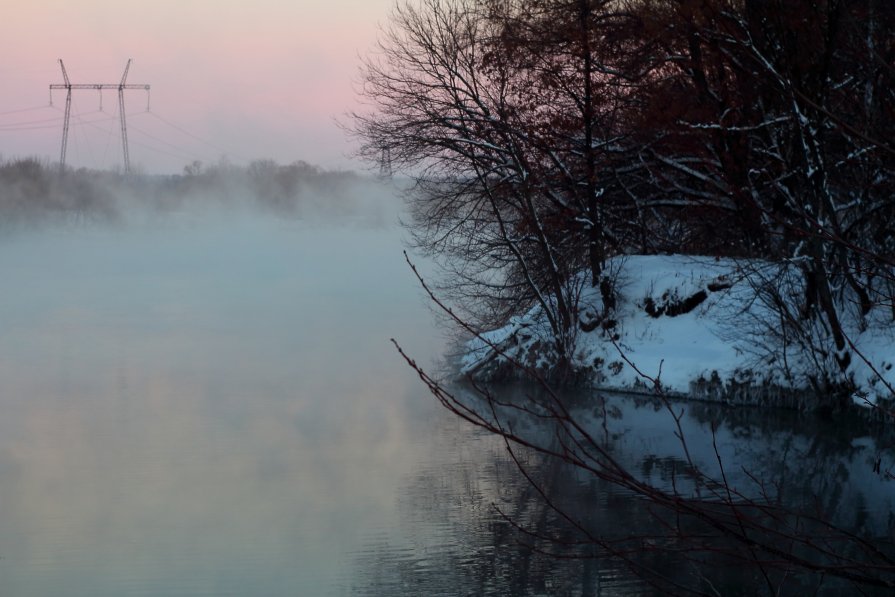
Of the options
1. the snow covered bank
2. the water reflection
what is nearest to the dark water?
the water reflection

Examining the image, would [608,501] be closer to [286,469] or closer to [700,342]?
[286,469]

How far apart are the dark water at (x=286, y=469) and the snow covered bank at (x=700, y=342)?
751mm

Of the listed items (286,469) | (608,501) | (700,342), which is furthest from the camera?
(700,342)

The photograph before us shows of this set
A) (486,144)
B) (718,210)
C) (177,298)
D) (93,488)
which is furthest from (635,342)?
(177,298)

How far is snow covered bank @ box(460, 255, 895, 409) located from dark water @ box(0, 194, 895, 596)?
751mm

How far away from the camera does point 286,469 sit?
13336mm

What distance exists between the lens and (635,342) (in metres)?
19.3

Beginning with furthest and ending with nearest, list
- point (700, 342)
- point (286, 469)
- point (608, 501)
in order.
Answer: point (700, 342) < point (286, 469) < point (608, 501)

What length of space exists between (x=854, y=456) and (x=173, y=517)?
8180 mm

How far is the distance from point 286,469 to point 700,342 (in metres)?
8.01

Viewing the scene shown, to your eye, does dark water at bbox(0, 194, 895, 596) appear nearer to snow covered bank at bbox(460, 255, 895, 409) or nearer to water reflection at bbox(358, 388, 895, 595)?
water reflection at bbox(358, 388, 895, 595)

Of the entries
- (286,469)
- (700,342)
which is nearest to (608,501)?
(286,469)

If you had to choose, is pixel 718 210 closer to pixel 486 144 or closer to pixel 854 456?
pixel 486 144

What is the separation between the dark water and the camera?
9.05 m
